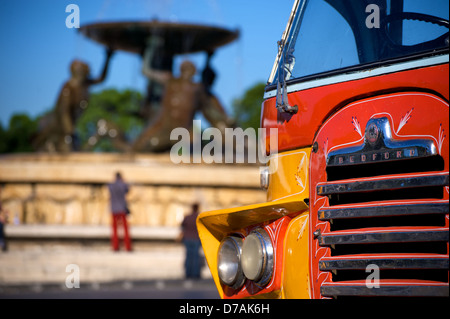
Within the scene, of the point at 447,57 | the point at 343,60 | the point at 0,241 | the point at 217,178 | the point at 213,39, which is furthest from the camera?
the point at 213,39

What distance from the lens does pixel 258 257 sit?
4.47m

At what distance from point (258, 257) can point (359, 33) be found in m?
1.22

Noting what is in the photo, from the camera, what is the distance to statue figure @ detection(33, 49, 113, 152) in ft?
75.8

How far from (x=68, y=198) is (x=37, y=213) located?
0.74 metres

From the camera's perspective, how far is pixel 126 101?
7938cm

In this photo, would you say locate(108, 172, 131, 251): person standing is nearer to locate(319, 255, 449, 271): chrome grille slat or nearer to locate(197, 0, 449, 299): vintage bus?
locate(197, 0, 449, 299): vintage bus

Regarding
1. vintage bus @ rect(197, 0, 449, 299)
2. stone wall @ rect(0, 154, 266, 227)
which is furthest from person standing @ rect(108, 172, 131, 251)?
vintage bus @ rect(197, 0, 449, 299)

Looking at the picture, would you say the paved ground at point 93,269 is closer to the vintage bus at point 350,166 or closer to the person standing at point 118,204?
the person standing at point 118,204

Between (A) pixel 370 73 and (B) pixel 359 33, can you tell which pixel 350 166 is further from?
(B) pixel 359 33

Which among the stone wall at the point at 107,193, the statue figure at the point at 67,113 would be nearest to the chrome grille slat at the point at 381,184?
the stone wall at the point at 107,193

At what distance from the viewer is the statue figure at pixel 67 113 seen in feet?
75.8

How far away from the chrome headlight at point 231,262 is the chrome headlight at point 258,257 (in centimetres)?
12
